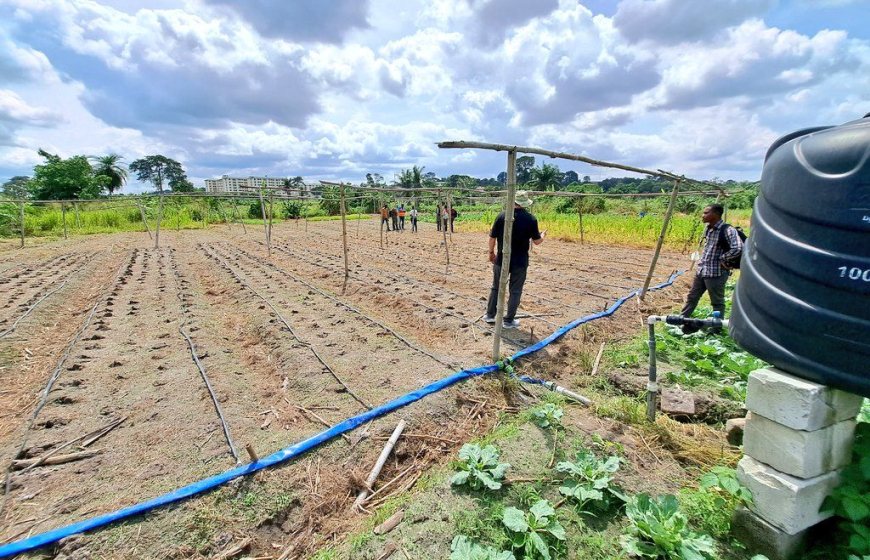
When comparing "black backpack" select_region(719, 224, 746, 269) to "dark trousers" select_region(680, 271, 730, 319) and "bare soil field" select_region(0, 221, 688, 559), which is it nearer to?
"dark trousers" select_region(680, 271, 730, 319)

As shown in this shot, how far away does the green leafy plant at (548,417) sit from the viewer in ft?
9.64

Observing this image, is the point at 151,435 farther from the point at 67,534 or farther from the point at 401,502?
the point at 401,502

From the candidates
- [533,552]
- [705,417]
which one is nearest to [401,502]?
[533,552]

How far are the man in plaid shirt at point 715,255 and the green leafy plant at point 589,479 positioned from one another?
2898 mm

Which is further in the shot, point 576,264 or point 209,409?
point 576,264

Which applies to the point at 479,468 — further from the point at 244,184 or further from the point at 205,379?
the point at 244,184

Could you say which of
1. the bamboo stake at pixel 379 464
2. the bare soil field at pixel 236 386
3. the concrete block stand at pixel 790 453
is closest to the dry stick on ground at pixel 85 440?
the bare soil field at pixel 236 386

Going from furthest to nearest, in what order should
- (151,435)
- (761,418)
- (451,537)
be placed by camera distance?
(151,435)
(451,537)
(761,418)

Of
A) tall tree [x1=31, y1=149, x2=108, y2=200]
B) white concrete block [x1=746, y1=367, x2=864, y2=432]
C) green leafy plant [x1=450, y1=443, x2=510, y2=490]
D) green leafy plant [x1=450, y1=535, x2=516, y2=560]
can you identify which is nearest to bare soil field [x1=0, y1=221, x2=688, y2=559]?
green leafy plant [x1=450, y1=443, x2=510, y2=490]

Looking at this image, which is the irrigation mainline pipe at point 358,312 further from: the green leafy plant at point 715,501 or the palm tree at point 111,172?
the palm tree at point 111,172

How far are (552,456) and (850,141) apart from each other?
2170 mm

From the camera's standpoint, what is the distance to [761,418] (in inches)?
71.6

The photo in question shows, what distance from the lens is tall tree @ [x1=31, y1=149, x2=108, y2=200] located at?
76.3 feet

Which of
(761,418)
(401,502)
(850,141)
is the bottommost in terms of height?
(401,502)
